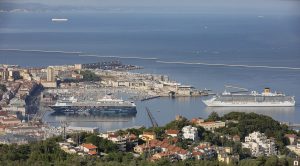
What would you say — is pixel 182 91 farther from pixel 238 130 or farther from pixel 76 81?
pixel 238 130

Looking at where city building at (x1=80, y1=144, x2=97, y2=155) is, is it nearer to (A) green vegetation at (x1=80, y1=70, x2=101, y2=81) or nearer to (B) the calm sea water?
(B) the calm sea water

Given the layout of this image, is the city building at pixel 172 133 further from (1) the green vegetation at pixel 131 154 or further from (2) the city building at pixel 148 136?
(2) the city building at pixel 148 136

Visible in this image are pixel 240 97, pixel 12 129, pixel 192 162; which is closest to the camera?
pixel 192 162

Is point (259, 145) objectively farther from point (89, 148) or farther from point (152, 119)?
point (152, 119)

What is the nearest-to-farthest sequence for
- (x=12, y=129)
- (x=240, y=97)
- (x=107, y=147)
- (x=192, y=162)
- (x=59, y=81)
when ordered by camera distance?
(x=192, y=162) < (x=107, y=147) < (x=12, y=129) < (x=240, y=97) < (x=59, y=81)

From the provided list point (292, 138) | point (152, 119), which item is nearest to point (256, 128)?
point (292, 138)

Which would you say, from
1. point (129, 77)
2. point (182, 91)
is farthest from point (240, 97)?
point (129, 77)
